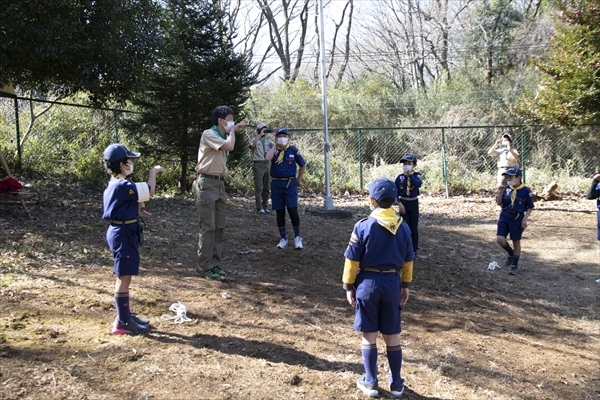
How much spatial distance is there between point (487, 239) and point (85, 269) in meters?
7.07

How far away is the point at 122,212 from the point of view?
421cm

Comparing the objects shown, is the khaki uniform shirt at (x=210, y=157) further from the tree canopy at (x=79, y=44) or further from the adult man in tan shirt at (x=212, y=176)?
the tree canopy at (x=79, y=44)

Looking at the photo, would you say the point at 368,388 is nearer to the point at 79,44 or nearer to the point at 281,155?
the point at 281,155

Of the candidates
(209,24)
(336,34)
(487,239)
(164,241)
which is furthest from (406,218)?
(336,34)

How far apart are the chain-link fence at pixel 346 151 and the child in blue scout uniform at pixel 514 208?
6.01 metres

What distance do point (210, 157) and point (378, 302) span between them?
2.88 meters

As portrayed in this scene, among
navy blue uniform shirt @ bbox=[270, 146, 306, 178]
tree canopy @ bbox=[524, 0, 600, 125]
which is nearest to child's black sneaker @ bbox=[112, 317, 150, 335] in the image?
navy blue uniform shirt @ bbox=[270, 146, 306, 178]

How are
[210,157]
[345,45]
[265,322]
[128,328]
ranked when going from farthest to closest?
1. [345,45]
2. [210,157]
3. [265,322]
4. [128,328]

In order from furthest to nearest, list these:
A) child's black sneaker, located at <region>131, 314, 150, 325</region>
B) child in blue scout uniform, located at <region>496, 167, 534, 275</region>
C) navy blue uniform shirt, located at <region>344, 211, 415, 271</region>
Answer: child in blue scout uniform, located at <region>496, 167, 534, 275</region>
child's black sneaker, located at <region>131, 314, 150, 325</region>
navy blue uniform shirt, located at <region>344, 211, 415, 271</region>

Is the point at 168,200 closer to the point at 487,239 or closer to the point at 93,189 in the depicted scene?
the point at 93,189

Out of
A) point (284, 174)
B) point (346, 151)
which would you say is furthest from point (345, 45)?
point (284, 174)

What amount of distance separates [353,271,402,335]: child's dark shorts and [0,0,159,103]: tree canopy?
→ 608 centimetres

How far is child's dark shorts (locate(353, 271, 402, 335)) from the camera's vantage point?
3670 millimetres

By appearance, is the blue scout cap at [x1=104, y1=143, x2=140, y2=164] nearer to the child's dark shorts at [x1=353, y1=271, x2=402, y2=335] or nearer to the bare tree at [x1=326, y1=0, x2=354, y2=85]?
the child's dark shorts at [x1=353, y1=271, x2=402, y2=335]
